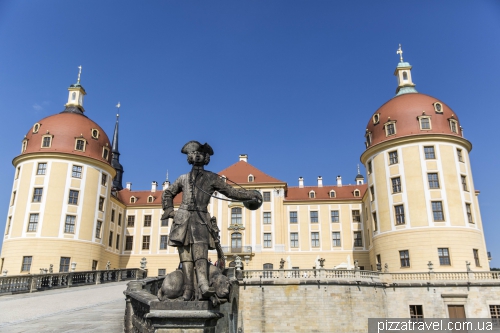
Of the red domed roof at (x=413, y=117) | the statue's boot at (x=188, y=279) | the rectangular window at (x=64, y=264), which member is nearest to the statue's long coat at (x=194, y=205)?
the statue's boot at (x=188, y=279)

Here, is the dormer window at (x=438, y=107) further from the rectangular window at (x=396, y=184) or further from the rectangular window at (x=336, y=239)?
the rectangular window at (x=336, y=239)

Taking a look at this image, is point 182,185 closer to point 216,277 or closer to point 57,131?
point 216,277

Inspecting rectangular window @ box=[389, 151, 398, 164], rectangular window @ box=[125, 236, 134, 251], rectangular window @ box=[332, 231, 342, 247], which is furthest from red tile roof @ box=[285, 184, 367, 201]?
rectangular window @ box=[125, 236, 134, 251]

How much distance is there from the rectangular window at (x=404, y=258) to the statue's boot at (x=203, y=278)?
97.9ft

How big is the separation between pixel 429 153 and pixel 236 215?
21639 mm

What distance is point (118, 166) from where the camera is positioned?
6322 centimetres

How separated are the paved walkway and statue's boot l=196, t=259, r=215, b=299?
5.07 metres

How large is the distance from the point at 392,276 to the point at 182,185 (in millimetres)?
29186

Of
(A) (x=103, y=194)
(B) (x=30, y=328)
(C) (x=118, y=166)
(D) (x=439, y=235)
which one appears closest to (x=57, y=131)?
(A) (x=103, y=194)

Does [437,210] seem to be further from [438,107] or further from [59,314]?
[59,314]

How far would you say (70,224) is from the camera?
34.3 m

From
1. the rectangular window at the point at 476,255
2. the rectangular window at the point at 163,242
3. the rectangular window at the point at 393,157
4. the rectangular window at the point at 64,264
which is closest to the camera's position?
the rectangular window at the point at 476,255

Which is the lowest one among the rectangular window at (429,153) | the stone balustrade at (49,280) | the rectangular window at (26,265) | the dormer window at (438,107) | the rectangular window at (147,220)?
the stone balustrade at (49,280)

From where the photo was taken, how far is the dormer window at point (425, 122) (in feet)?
110
